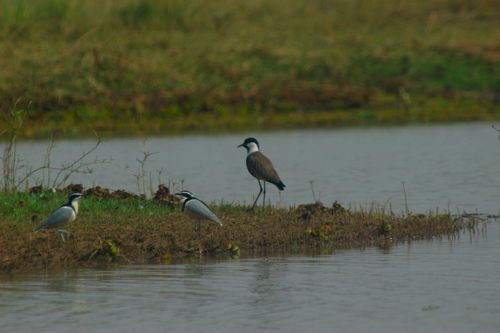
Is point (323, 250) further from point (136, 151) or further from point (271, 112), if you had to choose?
point (271, 112)

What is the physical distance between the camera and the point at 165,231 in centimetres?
1372

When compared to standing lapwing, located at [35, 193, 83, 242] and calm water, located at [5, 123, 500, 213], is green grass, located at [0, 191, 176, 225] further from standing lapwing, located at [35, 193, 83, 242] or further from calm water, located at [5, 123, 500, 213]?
calm water, located at [5, 123, 500, 213]

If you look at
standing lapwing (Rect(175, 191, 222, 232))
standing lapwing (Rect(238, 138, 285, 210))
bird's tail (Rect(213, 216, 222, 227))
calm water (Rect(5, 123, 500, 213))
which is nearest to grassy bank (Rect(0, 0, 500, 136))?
calm water (Rect(5, 123, 500, 213))

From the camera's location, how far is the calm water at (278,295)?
10.2 meters

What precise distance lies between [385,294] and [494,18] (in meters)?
26.2

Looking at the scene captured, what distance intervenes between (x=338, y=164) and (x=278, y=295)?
11.9m

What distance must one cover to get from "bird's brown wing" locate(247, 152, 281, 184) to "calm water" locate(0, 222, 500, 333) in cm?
290

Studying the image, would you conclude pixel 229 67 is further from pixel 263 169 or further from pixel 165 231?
pixel 165 231

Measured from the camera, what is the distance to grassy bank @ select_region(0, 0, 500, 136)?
1096 inches

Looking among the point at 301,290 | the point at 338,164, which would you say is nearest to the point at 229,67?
the point at 338,164

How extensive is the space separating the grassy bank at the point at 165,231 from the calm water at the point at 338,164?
191cm

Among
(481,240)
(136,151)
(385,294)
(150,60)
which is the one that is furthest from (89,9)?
(385,294)

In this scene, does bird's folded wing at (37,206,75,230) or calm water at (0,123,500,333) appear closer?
calm water at (0,123,500,333)

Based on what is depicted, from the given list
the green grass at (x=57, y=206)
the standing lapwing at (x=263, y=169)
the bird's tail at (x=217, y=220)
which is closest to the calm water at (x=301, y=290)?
the bird's tail at (x=217, y=220)
